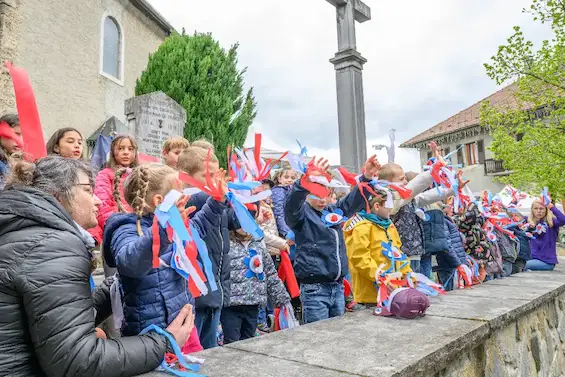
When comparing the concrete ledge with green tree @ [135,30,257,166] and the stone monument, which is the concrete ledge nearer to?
the stone monument

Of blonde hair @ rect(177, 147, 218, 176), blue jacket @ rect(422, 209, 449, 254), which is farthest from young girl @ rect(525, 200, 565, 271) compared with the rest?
blonde hair @ rect(177, 147, 218, 176)

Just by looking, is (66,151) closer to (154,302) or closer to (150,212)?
(150,212)

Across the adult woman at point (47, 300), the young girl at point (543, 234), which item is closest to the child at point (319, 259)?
the adult woman at point (47, 300)

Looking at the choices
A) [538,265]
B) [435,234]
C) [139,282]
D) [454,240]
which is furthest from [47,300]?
[538,265]

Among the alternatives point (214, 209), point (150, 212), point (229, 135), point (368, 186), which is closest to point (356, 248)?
point (368, 186)

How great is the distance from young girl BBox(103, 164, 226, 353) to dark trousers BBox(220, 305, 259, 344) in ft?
3.47

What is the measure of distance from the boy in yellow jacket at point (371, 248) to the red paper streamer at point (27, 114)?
210 centimetres

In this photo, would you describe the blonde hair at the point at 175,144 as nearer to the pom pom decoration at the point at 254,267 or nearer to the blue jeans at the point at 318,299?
the pom pom decoration at the point at 254,267

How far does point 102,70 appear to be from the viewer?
46.9 feet

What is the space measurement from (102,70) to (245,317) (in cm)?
1342

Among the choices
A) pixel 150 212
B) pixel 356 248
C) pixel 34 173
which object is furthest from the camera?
pixel 356 248

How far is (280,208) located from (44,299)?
3427 mm

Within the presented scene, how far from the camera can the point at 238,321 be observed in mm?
3137

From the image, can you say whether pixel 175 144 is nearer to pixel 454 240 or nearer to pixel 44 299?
pixel 44 299
